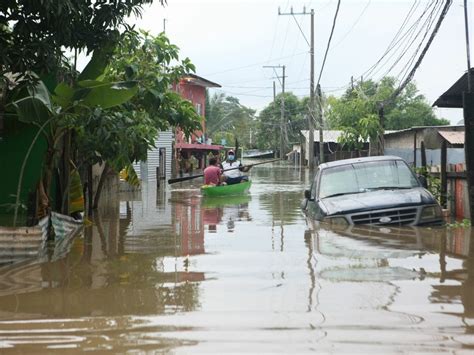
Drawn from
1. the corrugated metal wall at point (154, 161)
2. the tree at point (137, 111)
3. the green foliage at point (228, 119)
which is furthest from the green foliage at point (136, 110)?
the green foliage at point (228, 119)

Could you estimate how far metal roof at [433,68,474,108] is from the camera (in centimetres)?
1329

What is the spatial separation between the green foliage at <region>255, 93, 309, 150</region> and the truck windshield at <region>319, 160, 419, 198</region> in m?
72.6

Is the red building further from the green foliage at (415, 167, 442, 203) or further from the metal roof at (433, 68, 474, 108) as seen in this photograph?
the metal roof at (433, 68, 474, 108)

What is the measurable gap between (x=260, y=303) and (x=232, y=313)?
1.41 feet

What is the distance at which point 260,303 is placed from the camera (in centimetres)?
589

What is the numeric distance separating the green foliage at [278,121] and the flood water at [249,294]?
75.3 meters

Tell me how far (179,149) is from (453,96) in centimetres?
3099

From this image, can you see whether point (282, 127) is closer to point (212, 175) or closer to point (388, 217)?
point (212, 175)

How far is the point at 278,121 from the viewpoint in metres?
88.9

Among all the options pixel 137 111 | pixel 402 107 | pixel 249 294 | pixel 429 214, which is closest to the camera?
pixel 249 294

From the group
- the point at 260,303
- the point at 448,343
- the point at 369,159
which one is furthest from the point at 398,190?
the point at 448,343

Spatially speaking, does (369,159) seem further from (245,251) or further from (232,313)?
(232,313)

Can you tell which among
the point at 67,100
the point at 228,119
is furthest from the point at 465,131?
the point at 228,119

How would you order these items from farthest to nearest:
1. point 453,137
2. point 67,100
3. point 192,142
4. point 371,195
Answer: point 192,142 < point 453,137 < point 371,195 < point 67,100
